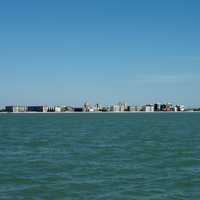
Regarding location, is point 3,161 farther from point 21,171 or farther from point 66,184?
point 66,184

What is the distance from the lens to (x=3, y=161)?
37.4 meters

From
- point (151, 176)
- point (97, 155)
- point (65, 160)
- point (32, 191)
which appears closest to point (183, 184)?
point (151, 176)

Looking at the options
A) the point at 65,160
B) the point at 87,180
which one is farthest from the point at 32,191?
the point at 65,160

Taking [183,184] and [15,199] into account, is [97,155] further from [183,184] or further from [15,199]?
[15,199]

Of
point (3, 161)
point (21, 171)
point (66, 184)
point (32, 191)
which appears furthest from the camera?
point (3, 161)

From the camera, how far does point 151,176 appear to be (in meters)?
28.4

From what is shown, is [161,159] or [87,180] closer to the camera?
[87,180]

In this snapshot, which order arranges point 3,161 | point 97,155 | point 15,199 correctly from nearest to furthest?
point 15,199 < point 3,161 < point 97,155

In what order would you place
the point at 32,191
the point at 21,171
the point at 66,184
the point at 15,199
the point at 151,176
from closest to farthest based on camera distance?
the point at 15,199, the point at 32,191, the point at 66,184, the point at 151,176, the point at 21,171

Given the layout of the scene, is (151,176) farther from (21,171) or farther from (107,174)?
(21,171)

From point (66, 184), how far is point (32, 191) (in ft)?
7.50

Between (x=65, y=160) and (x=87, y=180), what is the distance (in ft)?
35.0

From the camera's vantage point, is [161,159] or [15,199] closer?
[15,199]

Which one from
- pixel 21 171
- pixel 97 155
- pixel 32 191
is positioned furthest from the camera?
pixel 97 155
